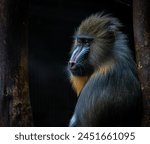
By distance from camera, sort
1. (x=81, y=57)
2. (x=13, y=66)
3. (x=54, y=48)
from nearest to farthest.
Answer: (x=13, y=66)
(x=81, y=57)
(x=54, y=48)

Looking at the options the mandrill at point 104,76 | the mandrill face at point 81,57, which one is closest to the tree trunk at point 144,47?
the mandrill at point 104,76

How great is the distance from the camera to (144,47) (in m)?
2.72

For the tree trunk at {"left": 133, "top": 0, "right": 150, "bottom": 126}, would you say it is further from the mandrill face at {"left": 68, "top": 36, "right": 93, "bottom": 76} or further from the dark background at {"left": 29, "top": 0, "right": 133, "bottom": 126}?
the dark background at {"left": 29, "top": 0, "right": 133, "bottom": 126}

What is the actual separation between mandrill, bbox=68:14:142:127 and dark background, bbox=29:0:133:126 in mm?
532

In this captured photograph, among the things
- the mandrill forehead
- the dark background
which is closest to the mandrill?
the mandrill forehead

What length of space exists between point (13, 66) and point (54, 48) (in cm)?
101

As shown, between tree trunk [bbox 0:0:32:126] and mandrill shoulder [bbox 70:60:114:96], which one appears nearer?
tree trunk [bbox 0:0:32:126]

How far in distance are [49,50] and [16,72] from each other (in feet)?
3.26

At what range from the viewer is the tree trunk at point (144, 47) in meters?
2.71

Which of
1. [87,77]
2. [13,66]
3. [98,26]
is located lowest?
[87,77]

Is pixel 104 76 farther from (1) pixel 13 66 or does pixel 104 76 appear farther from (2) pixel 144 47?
(1) pixel 13 66

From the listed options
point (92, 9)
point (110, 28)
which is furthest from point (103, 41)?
point (92, 9)

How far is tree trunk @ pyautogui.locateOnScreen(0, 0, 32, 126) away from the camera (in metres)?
2.68

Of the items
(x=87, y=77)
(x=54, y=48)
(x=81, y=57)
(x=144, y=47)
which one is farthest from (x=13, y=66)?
(x=54, y=48)
